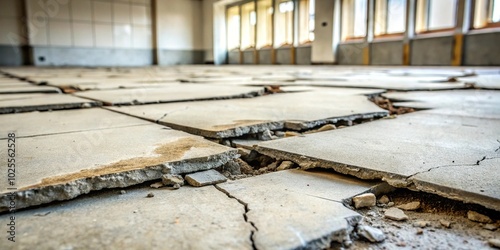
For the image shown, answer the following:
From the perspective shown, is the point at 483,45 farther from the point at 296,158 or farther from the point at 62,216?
the point at 62,216

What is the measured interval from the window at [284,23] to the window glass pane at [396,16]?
3427mm

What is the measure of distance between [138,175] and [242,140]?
1.37ft

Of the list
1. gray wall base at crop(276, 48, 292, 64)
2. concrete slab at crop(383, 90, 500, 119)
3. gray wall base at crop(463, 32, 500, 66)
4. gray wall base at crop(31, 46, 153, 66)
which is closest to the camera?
concrete slab at crop(383, 90, 500, 119)

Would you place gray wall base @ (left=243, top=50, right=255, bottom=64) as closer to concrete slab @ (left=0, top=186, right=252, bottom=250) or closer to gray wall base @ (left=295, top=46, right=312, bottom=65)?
gray wall base @ (left=295, top=46, right=312, bottom=65)

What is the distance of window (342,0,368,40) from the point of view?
31.0 feet

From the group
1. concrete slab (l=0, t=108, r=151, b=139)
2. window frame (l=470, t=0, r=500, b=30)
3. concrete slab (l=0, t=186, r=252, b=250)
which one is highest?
window frame (l=470, t=0, r=500, b=30)

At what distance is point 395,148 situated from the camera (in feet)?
2.96

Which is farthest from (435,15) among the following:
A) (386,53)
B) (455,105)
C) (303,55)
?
(455,105)

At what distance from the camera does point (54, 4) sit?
36.6 ft

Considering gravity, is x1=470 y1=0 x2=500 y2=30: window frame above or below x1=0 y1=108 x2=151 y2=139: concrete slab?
above

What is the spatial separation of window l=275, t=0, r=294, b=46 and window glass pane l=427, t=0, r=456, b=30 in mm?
4469

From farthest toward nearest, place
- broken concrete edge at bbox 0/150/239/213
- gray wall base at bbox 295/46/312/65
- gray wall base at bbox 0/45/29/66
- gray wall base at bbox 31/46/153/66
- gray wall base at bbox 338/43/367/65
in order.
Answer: gray wall base at bbox 31/46/153/66, gray wall base at bbox 295/46/312/65, gray wall base at bbox 0/45/29/66, gray wall base at bbox 338/43/367/65, broken concrete edge at bbox 0/150/239/213

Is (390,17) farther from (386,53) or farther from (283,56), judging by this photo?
(283,56)

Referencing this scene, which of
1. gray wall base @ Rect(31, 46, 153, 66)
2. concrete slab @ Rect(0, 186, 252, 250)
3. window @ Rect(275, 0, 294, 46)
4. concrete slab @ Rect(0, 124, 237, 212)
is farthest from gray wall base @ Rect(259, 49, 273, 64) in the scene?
concrete slab @ Rect(0, 186, 252, 250)
